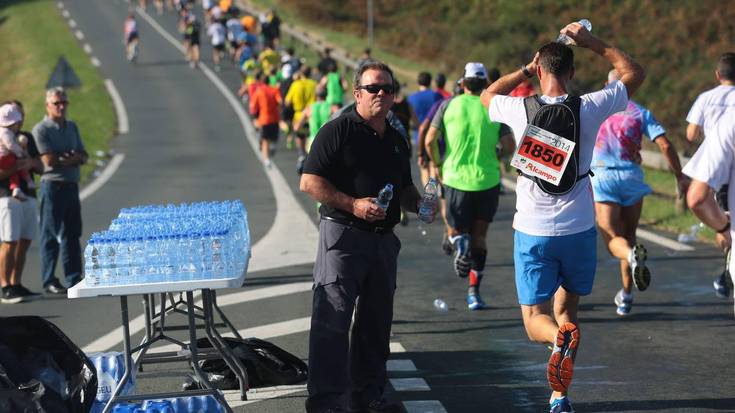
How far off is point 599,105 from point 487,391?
2.01 meters

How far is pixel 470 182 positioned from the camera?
11.7 metres

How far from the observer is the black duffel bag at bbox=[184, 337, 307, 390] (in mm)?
8914

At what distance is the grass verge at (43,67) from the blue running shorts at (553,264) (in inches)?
736

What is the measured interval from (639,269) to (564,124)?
2372 millimetres

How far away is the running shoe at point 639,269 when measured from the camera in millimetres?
9727

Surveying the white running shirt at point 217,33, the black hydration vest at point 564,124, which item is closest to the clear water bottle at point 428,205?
the black hydration vest at point 564,124

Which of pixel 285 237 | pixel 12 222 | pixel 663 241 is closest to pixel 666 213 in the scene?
pixel 663 241

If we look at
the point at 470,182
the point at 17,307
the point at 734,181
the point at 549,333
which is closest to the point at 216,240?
the point at 549,333

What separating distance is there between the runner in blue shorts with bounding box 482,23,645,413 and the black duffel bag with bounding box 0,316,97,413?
256 centimetres

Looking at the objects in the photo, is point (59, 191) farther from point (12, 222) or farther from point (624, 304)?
point (624, 304)

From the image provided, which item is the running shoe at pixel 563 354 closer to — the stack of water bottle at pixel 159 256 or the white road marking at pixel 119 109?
the stack of water bottle at pixel 159 256

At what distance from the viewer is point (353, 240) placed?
25.9 ft

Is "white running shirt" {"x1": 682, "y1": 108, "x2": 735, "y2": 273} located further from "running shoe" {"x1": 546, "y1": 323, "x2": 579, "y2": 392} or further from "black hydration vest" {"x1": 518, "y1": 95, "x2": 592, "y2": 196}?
"black hydration vest" {"x1": 518, "y1": 95, "x2": 592, "y2": 196}

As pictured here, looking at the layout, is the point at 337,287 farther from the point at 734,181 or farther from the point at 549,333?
the point at 734,181
